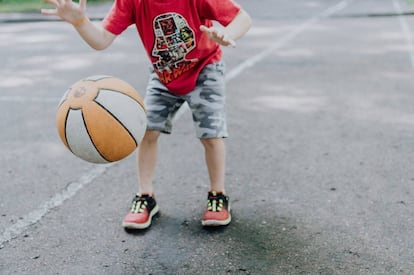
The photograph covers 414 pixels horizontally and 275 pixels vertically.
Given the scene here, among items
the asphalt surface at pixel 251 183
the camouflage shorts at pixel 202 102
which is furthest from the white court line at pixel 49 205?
the camouflage shorts at pixel 202 102

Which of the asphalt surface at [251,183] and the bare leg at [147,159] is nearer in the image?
the asphalt surface at [251,183]

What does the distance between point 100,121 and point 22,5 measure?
→ 13.6m

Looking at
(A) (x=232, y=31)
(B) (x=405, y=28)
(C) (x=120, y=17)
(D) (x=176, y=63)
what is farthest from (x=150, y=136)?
(B) (x=405, y=28)

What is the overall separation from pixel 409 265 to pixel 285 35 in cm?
766

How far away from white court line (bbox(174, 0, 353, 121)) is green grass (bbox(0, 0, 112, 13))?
6.23 meters

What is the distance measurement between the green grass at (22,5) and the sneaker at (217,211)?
38.0ft

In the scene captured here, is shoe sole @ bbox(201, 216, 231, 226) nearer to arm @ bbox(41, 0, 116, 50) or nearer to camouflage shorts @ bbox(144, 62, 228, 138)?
camouflage shorts @ bbox(144, 62, 228, 138)

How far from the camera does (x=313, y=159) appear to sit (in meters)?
4.43

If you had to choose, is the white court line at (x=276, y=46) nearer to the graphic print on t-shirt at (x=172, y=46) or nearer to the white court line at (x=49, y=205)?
the white court line at (x=49, y=205)

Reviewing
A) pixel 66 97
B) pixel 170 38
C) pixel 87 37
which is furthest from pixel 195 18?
pixel 66 97

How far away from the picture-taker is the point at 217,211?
3.44m

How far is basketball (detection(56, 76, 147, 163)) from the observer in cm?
298

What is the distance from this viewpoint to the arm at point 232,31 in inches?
113

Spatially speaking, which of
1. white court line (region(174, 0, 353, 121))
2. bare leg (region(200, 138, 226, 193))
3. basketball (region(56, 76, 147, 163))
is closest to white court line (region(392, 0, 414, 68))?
white court line (region(174, 0, 353, 121))
